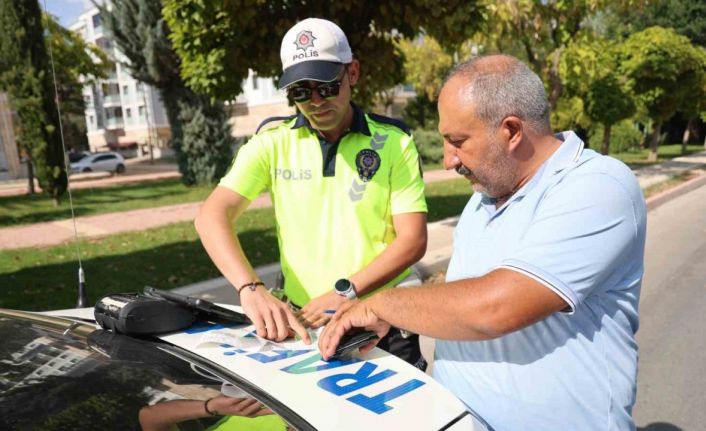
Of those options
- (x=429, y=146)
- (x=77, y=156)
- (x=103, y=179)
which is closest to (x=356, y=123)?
(x=429, y=146)

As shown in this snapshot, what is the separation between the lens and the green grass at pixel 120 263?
5.48m

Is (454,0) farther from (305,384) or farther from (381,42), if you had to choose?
(305,384)

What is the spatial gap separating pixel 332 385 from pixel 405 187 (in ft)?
2.76

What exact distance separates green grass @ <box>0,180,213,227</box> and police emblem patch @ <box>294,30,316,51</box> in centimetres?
1195

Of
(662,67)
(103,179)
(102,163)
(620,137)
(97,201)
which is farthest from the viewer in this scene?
(102,163)

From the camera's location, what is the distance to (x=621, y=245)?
3.73 feet

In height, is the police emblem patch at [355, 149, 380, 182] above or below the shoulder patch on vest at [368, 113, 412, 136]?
below

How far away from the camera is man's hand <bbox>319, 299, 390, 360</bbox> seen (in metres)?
1.39

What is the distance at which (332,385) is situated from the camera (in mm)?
1325

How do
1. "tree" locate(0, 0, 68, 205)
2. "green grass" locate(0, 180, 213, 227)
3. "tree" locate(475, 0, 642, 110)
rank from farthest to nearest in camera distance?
"green grass" locate(0, 180, 213, 227) → "tree" locate(0, 0, 68, 205) → "tree" locate(475, 0, 642, 110)

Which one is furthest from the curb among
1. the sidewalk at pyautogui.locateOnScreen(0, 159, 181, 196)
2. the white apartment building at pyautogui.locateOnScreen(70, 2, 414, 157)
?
the white apartment building at pyautogui.locateOnScreen(70, 2, 414, 157)

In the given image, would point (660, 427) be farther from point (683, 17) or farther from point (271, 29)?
point (683, 17)

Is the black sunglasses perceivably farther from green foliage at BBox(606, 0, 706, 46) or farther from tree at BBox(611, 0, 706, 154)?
tree at BBox(611, 0, 706, 154)

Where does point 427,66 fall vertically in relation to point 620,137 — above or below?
above
